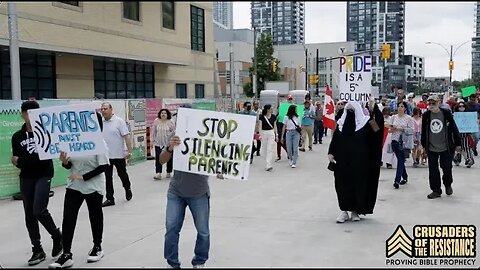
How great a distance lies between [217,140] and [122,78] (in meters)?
25.5

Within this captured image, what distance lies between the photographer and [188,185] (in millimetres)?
5402

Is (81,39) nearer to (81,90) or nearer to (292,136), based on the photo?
(81,90)

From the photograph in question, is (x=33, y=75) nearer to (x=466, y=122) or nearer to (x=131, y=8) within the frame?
(x=466, y=122)

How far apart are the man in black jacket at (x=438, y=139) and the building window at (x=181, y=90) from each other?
27.3m

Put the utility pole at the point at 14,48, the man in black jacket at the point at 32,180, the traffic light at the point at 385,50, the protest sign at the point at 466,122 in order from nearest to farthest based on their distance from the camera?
the man in black jacket at the point at 32,180 → the utility pole at the point at 14,48 → the protest sign at the point at 466,122 → the traffic light at the point at 385,50

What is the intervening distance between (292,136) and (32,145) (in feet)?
31.8

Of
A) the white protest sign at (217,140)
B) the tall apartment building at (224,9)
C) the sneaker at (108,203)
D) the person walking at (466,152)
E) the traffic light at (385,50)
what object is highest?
the traffic light at (385,50)

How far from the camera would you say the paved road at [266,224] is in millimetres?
6242

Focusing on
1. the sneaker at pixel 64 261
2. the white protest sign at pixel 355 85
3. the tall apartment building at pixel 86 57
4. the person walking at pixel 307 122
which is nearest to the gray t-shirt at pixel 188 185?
the sneaker at pixel 64 261

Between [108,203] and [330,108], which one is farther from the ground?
[330,108]

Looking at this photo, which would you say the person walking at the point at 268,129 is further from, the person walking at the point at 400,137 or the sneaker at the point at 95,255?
the sneaker at the point at 95,255

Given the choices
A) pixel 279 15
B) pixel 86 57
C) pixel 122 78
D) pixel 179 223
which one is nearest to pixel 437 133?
pixel 179 223

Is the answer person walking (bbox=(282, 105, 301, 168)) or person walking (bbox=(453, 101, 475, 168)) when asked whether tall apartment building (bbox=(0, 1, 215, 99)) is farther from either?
person walking (bbox=(453, 101, 475, 168))

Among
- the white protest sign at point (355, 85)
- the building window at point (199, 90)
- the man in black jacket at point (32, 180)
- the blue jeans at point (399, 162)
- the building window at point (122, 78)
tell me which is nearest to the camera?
the man in black jacket at point (32, 180)
